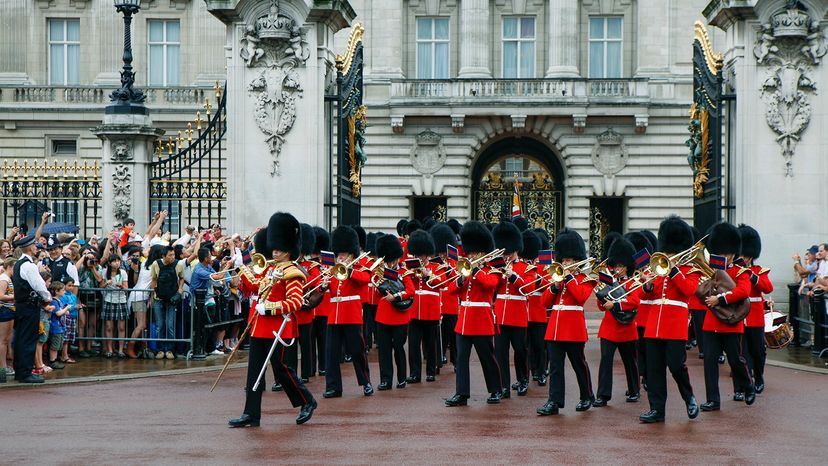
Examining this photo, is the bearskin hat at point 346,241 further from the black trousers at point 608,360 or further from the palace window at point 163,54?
the palace window at point 163,54

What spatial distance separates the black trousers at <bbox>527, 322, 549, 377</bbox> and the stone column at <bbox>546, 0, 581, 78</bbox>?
2234 centimetres

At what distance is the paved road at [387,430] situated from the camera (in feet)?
26.8

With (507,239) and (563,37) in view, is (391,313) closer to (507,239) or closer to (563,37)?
(507,239)

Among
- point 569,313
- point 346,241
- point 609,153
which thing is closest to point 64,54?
point 609,153

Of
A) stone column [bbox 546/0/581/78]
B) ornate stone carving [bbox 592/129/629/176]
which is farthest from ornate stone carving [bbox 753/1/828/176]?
stone column [bbox 546/0/581/78]

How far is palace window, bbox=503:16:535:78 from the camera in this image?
35062 mm

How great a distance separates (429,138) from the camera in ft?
112

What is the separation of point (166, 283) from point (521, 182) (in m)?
21.4

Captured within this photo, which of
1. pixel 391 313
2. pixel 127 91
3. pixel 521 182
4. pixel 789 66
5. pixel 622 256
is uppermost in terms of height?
pixel 789 66

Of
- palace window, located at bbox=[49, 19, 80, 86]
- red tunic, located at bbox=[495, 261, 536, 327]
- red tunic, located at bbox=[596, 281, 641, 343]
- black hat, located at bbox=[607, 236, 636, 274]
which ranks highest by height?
palace window, located at bbox=[49, 19, 80, 86]

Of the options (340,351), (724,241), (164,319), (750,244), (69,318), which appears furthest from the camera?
(164,319)

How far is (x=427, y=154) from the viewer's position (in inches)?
1352

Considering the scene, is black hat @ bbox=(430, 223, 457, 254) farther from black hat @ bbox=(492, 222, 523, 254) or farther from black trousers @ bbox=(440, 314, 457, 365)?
black hat @ bbox=(492, 222, 523, 254)

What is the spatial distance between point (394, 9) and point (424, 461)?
27.8m
